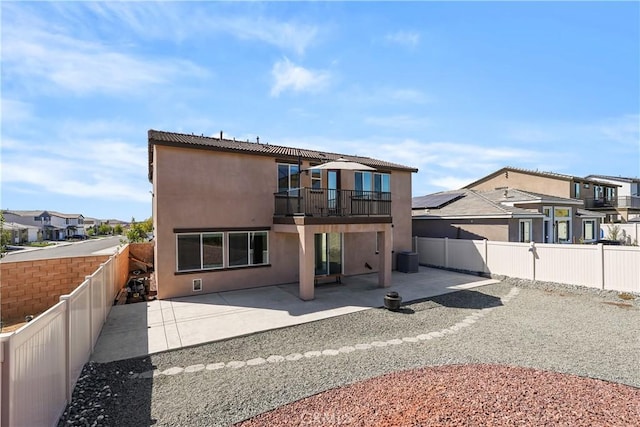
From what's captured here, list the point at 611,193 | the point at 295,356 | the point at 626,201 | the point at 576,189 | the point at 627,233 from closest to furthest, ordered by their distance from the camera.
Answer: the point at 295,356, the point at 627,233, the point at 576,189, the point at 626,201, the point at 611,193

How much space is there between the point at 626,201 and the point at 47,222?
10474 cm

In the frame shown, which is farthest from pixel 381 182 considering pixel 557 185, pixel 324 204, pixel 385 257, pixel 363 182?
pixel 557 185

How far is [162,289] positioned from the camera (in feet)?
35.5

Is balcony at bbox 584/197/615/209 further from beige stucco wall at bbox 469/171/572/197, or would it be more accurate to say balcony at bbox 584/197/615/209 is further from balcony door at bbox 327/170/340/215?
balcony door at bbox 327/170/340/215

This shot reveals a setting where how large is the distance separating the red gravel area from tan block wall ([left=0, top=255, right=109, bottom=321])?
1093 centimetres

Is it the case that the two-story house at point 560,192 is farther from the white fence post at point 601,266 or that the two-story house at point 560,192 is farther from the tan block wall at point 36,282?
the tan block wall at point 36,282

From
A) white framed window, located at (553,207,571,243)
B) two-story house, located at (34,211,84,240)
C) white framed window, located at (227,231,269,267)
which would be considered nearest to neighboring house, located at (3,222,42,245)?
two-story house, located at (34,211,84,240)

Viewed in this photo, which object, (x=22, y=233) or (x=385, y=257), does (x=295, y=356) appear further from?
(x=22, y=233)

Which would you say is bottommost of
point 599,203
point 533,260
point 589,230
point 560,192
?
point 533,260

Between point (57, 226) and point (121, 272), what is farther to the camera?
point (57, 226)

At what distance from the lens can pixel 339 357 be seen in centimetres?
634

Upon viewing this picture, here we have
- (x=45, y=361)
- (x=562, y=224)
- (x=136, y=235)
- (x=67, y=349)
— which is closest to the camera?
(x=45, y=361)

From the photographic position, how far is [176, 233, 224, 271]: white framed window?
439 inches

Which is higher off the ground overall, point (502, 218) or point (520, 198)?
point (520, 198)
